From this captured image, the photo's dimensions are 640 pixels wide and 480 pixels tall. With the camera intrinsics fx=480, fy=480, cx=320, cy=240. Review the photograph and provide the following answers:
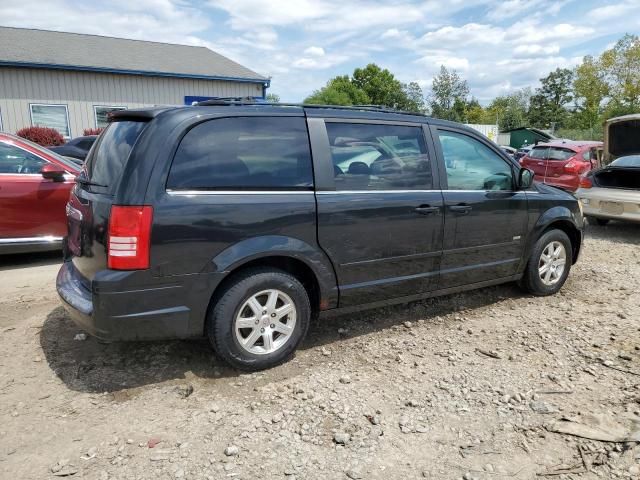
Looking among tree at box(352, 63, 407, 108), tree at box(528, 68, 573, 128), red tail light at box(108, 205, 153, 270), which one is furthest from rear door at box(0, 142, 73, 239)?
tree at box(528, 68, 573, 128)

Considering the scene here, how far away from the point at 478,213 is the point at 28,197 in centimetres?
507

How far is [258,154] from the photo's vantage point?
3223mm

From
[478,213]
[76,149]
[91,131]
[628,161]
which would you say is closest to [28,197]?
[76,149]

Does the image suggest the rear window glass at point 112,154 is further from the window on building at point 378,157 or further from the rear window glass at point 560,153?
the rear window glass at point 560,153

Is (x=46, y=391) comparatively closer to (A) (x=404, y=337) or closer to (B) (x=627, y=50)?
(A) (x=404, y=337)

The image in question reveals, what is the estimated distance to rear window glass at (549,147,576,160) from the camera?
1164cm

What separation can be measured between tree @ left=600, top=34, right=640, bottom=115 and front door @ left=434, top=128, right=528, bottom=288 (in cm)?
4755

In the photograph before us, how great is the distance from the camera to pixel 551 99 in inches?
3123

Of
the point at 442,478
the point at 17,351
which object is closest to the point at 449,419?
the point at 442,478

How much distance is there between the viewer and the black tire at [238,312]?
3.11m

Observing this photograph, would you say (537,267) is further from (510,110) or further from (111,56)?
(510,110)

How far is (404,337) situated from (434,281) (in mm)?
544

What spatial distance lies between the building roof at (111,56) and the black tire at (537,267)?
17.3 meters

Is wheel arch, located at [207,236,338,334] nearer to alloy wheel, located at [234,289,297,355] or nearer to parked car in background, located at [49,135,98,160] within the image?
alloy wheel, located at [234,289,297,355]
